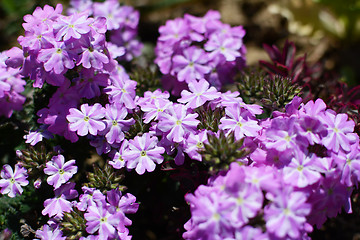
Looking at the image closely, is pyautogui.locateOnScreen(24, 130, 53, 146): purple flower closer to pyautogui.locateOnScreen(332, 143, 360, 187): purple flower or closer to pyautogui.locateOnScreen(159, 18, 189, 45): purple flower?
pyautogui.locateOnScreen(159, 18, 189, 45): purple flower

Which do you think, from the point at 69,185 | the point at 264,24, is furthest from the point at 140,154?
the point at 264,24

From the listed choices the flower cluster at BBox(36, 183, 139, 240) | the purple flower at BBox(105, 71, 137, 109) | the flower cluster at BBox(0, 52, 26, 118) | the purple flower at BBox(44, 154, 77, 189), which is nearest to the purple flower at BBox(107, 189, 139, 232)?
the flower cluster at BBox(36, 183, 139, 240)

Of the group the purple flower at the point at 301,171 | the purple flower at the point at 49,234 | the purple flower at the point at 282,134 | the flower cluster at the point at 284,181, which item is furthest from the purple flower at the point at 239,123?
the purple flower at the point at 49,234

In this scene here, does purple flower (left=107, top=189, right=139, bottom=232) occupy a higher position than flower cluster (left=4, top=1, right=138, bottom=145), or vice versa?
flower cluster (left=4, top=1, right=138, bottom=145)

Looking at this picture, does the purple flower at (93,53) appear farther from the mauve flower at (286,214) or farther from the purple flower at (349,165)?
the purple flower at (349,165)

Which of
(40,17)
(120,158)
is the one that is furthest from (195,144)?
(40,17)

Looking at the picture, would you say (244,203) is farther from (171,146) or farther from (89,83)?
(89,83)
